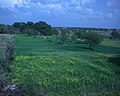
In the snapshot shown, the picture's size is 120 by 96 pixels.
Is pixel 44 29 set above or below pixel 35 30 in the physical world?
above

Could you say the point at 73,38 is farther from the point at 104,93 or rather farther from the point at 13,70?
the point at 104,93

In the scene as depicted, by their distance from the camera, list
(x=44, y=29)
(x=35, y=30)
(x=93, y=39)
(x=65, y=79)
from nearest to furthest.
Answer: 1. (x=65, y=79)
2. (x=93, y=39)
3. (x=35, y=30)
4. (x=44, y=29)

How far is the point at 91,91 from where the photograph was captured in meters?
27.8

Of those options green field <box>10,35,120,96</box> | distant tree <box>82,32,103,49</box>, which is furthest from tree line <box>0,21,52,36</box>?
green field <box>10,35,120,96</box>

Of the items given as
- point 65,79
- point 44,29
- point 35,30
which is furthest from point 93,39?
point 35,30

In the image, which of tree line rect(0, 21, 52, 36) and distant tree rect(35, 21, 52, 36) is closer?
tree line rect(0, 21, 52, 36)

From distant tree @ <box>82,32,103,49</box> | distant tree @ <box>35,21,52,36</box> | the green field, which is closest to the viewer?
the green field

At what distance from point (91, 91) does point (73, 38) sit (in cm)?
7980

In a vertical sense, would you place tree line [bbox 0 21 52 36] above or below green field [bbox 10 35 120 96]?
above

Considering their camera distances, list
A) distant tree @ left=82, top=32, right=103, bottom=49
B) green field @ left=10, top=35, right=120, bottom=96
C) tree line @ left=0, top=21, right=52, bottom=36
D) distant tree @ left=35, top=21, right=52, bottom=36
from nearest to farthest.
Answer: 1. green field @ left=10, top=35, right=120, bottom=96
2. distant tree @ left=82, top=32, right=103, bottom=49
3. tree line @ left=0, top=21, right=52, bottom=36
4. distant tree @ left=35, top=21, right=52, bottom=36

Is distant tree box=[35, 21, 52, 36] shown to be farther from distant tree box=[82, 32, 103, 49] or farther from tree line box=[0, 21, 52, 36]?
distant tree box=[82, 32, 103, 49]

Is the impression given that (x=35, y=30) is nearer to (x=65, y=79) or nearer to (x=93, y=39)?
(x=93, y=39)

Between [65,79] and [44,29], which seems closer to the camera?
[65,79]

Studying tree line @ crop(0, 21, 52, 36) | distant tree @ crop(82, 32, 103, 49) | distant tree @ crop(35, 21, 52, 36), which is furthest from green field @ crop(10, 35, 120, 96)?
distant tree @ crop(35, 21, 52, 36)
